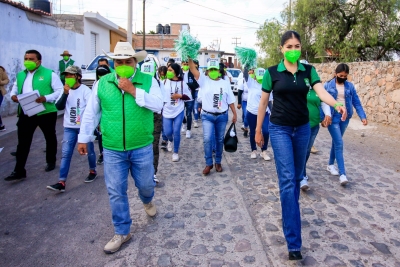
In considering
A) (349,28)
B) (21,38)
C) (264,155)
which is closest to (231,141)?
(264,155)

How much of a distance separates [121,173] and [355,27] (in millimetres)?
18655

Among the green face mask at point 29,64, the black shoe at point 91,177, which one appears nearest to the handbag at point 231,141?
the black shoe at point 91,177

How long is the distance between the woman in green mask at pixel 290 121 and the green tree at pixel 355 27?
16770mm

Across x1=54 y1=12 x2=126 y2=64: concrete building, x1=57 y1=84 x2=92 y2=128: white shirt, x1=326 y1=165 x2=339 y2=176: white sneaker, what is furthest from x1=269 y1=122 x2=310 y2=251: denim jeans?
x1=54 y1=12 x2=126 y2=64: concrete building

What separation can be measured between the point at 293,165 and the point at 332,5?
18.8m

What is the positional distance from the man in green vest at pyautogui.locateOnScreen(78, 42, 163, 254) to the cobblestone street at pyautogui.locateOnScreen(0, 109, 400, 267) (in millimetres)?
458

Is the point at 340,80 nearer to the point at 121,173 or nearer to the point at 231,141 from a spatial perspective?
the point at 231,141

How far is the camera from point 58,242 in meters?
3.73

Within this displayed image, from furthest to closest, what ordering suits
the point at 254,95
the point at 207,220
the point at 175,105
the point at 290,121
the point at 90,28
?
1. the point at 90,28
2. the point at 254,95
3. the point at 175,105
4. the point at 207,220
5. the point at 290,121

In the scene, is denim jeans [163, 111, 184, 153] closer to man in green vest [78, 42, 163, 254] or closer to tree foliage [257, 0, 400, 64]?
man in green vest [78, 42, 163, 254]

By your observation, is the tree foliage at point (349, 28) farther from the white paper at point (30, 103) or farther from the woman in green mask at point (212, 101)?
the white paper at point (30, 103)

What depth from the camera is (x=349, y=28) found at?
63.4 feet

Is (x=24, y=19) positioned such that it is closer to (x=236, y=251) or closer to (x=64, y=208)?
(x=64, y=208)

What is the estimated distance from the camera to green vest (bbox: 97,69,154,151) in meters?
3.41
